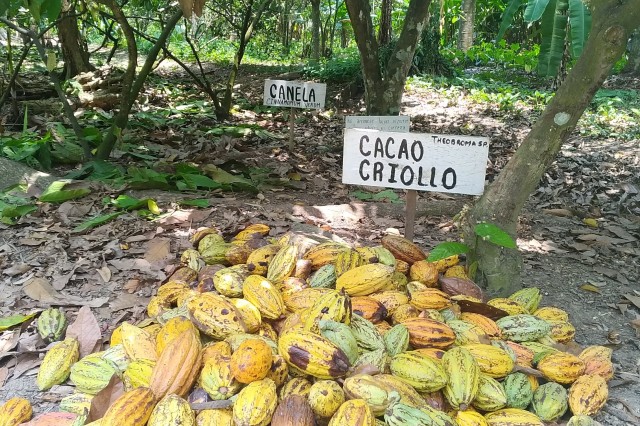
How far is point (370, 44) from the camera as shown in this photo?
5059 mm

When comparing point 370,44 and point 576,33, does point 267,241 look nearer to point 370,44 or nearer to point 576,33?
point 576,33

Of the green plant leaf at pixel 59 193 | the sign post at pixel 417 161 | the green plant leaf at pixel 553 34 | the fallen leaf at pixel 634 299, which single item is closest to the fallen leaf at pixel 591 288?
the fallen leaf at pixel 634 299

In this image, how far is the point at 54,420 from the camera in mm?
1604

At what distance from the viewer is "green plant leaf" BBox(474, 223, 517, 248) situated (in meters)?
2.27

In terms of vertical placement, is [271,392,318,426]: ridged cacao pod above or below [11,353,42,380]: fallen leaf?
above

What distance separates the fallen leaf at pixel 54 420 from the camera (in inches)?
62.8

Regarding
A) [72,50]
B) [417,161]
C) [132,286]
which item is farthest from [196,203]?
[72,50]

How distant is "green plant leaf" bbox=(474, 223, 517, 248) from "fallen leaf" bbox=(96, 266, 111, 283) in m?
1.70

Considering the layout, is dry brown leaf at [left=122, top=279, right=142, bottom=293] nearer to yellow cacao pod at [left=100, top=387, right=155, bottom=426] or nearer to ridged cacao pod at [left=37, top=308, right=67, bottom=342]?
ridged cacao pod at [left=37, top=308, right=67, bottom=342]

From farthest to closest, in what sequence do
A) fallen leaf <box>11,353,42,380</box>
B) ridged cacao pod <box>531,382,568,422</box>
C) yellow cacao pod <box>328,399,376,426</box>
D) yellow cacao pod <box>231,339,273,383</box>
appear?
fallen leaf <box>11,353,42,380</box> → ridged cacao pod <box>531,382,568,422</box> → yellow cacao pod <box>231,339,273,383</box> → yellow cacao pod <box>328,399,376,426</box>

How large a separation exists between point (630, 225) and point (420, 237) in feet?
4.91

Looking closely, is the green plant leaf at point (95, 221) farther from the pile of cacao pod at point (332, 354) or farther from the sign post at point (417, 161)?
the sign post at point (417, 161)

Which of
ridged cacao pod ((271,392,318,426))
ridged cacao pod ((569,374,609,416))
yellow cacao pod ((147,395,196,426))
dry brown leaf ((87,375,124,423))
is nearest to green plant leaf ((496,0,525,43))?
ridged cacao pod ((569,374,609,416))

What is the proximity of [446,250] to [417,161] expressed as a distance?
0.42 meters
